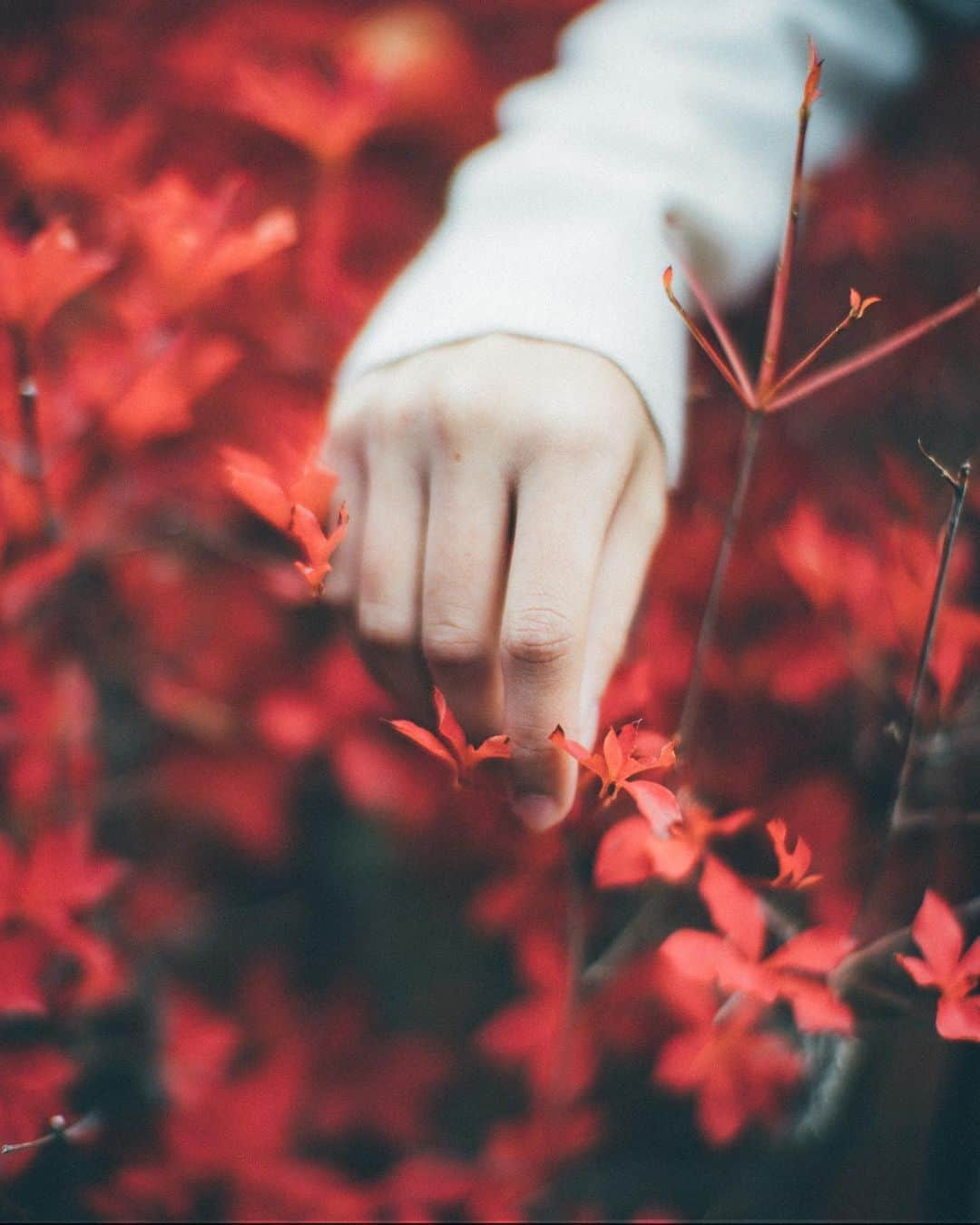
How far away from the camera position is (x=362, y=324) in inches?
37.7

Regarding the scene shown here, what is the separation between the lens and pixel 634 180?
730 mm

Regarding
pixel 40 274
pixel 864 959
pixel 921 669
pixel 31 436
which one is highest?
pixel 40 274

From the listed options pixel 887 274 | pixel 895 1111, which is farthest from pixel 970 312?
pixel 895 1111

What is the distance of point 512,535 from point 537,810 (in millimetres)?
189

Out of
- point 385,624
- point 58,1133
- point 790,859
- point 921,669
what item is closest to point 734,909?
point 790,859

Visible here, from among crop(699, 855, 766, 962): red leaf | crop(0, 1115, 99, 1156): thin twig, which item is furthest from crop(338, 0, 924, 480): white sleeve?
crop(0, 1115, 99, 1156): thin twig

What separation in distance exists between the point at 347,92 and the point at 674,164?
0.37m

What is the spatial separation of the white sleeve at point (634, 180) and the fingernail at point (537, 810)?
0.27 metres

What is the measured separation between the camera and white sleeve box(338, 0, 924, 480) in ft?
2.08

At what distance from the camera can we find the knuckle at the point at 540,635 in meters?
0.52

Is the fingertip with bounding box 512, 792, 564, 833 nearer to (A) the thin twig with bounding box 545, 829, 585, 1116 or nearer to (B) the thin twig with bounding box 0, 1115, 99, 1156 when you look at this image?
(A) the thin twig with bounding box 545, 829, 585, 1116

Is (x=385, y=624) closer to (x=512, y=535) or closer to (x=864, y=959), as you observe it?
(x=512, y=535)

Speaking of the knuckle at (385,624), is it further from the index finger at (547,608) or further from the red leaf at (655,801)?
the red leaf at (655,801)

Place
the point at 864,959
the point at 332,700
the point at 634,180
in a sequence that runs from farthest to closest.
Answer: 1. the point at 332,700
2. the point at 634,180
3. the point at 864,959
